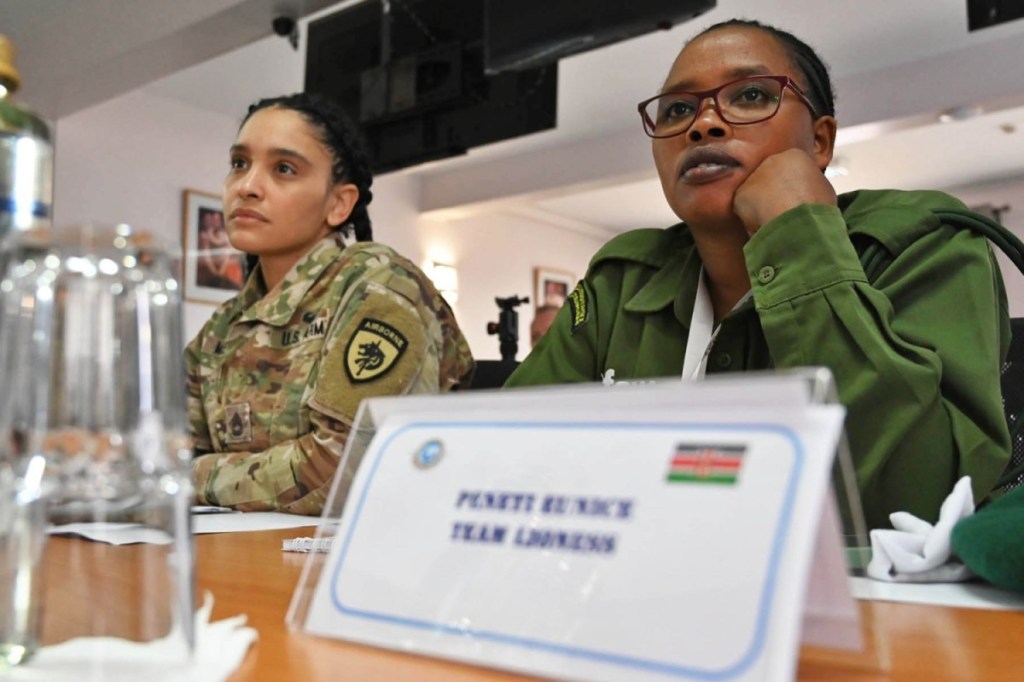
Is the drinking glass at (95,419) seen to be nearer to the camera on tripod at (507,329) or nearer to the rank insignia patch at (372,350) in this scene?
the rank insignia patch at (372,350)

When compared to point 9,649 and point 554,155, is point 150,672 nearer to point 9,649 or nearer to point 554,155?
point 9,649

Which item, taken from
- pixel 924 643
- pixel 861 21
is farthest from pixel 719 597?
pixel 861 21

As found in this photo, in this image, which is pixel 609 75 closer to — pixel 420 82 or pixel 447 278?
pixel 420 82

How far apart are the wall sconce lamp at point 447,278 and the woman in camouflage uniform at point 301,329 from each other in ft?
14.4

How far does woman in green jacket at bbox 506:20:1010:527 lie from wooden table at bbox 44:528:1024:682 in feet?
0.79

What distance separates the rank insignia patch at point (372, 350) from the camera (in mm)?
1104

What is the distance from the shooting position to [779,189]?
0.86 m

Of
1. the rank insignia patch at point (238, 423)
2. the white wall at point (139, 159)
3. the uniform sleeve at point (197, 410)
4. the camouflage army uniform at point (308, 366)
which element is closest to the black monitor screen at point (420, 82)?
the white wall at point (139, 159)

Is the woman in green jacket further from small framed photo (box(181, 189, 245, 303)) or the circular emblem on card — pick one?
small framed photo (box(181, 189, 245, 303))

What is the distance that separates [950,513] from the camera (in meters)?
0.52

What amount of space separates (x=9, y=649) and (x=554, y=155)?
5.26m

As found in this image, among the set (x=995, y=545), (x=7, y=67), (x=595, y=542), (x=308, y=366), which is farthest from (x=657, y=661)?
(x=308, y=366)

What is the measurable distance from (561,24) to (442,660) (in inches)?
93.9

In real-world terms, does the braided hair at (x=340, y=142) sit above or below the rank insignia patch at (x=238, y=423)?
above
